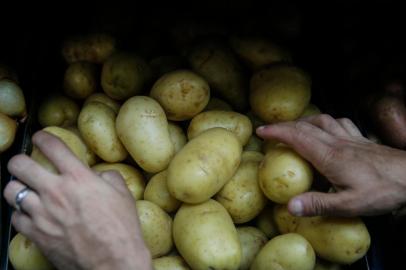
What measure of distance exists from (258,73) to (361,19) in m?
0.58

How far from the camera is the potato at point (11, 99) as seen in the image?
4.14ft

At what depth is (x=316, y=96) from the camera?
1.46 m

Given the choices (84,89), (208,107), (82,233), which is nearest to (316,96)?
(208,107)

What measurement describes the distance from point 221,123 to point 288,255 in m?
0.38

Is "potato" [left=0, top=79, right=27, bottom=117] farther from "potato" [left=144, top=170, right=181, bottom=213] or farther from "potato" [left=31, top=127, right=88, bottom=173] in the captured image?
"potato" [left=144, top=170, right=181, bottom=213]

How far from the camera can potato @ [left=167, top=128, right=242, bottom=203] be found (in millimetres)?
1074

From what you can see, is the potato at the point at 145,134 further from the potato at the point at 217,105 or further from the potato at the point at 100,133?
the potato at the point at 217,105

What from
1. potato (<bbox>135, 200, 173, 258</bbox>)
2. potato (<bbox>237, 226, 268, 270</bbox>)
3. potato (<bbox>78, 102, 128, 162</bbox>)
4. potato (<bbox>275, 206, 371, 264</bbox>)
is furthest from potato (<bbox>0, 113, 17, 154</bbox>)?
potato (<bbox>275, 206, 371, 264</bbox>)

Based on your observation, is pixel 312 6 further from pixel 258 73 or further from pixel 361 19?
pixel 258 73


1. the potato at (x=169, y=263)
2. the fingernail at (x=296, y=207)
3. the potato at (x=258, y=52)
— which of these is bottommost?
the potato at (x=169, y=263)

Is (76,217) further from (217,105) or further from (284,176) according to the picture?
(217,105)

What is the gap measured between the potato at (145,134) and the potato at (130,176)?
1.7 inches

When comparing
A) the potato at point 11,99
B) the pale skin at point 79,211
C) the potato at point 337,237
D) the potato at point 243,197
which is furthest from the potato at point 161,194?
the potato at point 11,99

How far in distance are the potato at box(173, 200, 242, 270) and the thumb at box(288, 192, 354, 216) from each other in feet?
0.50
